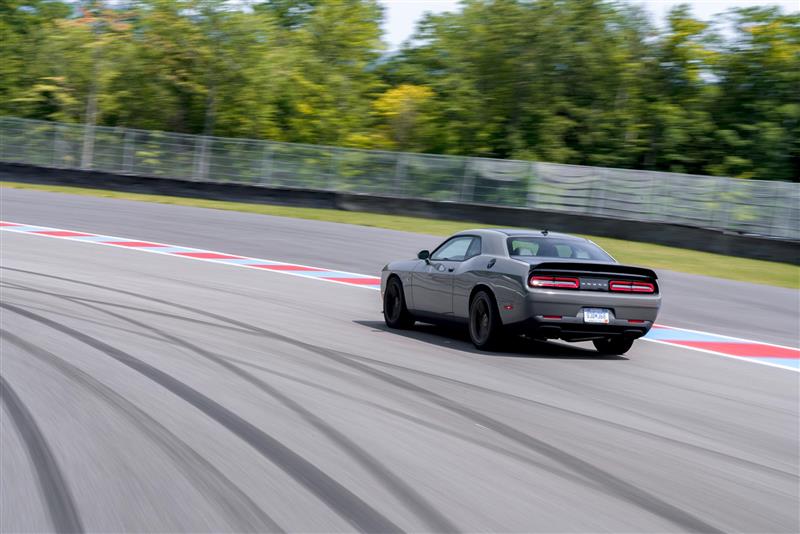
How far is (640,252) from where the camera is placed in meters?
25.9

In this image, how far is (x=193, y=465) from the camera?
571 centimetres

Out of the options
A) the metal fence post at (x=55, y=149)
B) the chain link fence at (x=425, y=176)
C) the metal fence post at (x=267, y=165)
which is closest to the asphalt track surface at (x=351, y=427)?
the chain link fence at (x=425, y=176)

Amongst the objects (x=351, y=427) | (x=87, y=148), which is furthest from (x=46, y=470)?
(x=87, y=148)

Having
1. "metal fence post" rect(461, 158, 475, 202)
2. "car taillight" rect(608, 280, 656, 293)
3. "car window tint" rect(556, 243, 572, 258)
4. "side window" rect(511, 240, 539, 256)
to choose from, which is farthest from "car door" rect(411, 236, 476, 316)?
"metal fence post" rect(461, 158, 475, 202)

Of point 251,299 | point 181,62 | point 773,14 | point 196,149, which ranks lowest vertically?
point 251,299

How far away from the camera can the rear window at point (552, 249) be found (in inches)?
438

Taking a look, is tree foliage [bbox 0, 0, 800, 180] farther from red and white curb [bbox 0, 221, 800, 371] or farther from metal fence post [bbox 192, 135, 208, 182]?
red and white curb [bbox 0, 221, 800, 371]

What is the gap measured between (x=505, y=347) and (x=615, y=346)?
50.2 inches

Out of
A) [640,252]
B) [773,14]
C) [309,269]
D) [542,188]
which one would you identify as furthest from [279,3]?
[309,269]

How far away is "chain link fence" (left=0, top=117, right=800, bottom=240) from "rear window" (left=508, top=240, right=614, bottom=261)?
1749cm

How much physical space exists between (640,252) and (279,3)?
187ft

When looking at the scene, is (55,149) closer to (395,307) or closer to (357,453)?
(395,307)

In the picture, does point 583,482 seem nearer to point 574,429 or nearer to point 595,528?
point 595,528

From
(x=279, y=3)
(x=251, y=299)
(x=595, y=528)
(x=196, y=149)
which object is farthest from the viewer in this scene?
(x=279, y=3)
